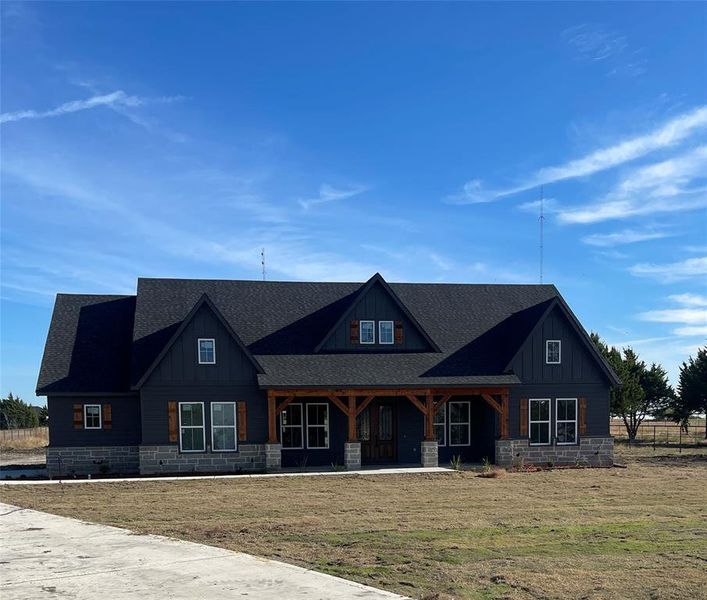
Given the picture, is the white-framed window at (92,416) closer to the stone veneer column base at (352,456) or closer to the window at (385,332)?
the stone veneer column base at (352,456)

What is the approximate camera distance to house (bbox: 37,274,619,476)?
23438 mm

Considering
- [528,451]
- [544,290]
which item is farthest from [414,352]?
[544,290]

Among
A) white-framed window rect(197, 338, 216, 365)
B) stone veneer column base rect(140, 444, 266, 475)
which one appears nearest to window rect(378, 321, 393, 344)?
stone veneer column base rect(140, 444, 266, 475)

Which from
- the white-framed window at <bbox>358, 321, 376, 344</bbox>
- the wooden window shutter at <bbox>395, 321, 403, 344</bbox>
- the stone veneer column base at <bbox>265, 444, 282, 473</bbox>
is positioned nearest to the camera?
the stone veneer column base at <bbox>265, 444, 282, 473</bbox>

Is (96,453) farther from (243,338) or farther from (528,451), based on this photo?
(528,451)

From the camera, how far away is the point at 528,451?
25.2m

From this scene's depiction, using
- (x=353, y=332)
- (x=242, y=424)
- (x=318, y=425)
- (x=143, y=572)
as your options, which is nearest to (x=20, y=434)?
(x=242, y=424)

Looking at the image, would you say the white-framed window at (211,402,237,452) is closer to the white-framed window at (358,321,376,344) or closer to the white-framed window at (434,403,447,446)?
the white-framed window at (358,321,376,344)

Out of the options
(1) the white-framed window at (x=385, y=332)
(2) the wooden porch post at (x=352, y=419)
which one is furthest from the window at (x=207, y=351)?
(1) the white-framed window at (x=385, y=332)

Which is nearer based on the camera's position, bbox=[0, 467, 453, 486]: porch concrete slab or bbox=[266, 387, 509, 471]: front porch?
bbox=[0, 467, 453, 486]: porch concrete slab

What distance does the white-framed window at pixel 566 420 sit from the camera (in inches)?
1013

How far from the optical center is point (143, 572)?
10.1 meters

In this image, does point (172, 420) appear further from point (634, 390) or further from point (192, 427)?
point (634, 390)

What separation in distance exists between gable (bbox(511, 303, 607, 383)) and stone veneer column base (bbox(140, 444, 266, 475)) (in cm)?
A: 985
